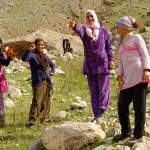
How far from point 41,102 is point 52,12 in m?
25.4

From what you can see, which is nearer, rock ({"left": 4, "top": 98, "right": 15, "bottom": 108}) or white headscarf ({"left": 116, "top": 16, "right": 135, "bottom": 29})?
white headscarf ({"left": 116, "top": 16, "right": 135, "bottom": 29})

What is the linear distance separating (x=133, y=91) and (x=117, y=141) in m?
0.55

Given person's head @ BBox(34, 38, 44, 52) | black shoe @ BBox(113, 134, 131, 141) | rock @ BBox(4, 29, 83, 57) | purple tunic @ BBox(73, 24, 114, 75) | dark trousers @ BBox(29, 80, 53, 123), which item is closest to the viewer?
black shoe @ BBox(113, 134, 131, 141)

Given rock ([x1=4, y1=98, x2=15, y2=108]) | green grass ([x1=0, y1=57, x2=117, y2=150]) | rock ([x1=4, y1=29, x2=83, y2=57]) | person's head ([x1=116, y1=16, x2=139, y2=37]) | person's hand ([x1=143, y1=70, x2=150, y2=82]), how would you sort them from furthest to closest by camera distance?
1. rock ([x1=4, y1=29, x2=83, y2=57])
2. rock ([x1=4, y1=98, x2=15, y2=108])
3. green grass ([x1=0, y1=57, x2=117, y2=150])
4. person's head ([x1=116, y1=16, x2=139, y2=37])
5. person's hand ([x1=143, y1=70, x2=150, y2=82])

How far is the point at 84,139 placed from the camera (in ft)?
15.0

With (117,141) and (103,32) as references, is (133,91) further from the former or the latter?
(103,32)

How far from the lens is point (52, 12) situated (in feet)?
103

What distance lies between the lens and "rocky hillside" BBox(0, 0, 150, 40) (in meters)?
28.0

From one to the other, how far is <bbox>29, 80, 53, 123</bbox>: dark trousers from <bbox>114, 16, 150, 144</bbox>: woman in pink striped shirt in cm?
211

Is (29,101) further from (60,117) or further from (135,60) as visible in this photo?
(135,60)

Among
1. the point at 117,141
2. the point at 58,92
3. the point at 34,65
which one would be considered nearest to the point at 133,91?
the point at 117,141

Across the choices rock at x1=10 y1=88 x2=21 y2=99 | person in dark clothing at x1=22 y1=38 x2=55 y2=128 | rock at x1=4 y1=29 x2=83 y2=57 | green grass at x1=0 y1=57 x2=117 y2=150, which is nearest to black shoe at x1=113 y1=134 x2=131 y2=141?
green grass at x1=0 y1=57 x2=117 y2=150

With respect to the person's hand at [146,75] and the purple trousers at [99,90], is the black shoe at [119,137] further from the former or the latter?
the purple trousers at [99,90]

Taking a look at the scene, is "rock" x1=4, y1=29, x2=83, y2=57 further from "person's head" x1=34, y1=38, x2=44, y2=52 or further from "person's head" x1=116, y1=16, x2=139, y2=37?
"person's head" x1=116, y1=16, x2=139, y2=37
